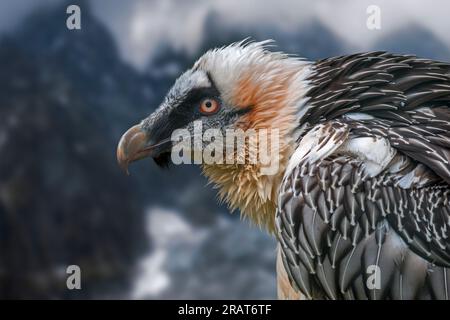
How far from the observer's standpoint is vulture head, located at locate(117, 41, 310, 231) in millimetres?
2443

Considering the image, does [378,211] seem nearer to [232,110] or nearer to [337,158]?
[337,158]

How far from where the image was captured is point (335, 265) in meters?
2.09

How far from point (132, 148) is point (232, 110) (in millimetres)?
371

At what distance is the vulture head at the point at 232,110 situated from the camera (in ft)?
8.02

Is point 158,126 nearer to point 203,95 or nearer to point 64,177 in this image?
point 203,95

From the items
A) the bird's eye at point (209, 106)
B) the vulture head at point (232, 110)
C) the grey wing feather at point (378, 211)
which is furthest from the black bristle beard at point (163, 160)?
the grey wing feather at point (378, 211)

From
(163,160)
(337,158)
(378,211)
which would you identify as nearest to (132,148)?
(163,160)

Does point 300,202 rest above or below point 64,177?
below

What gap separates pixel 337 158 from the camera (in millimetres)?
2109

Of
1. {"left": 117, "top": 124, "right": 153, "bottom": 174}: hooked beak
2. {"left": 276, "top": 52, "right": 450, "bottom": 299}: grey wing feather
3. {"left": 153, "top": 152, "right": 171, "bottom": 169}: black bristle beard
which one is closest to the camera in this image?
{"left": 276, "top": 52, "right": 450, "bottom": 299}: grey wing feather

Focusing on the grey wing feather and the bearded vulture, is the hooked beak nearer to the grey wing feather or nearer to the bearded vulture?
the bearded vulture

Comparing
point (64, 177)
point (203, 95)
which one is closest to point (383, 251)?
point (203, 95)

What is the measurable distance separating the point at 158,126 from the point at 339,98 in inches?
24.8

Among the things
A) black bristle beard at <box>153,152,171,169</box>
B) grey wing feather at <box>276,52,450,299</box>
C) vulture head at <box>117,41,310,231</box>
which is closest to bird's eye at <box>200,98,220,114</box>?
vulture head at <box>117,41,310,231</box>
